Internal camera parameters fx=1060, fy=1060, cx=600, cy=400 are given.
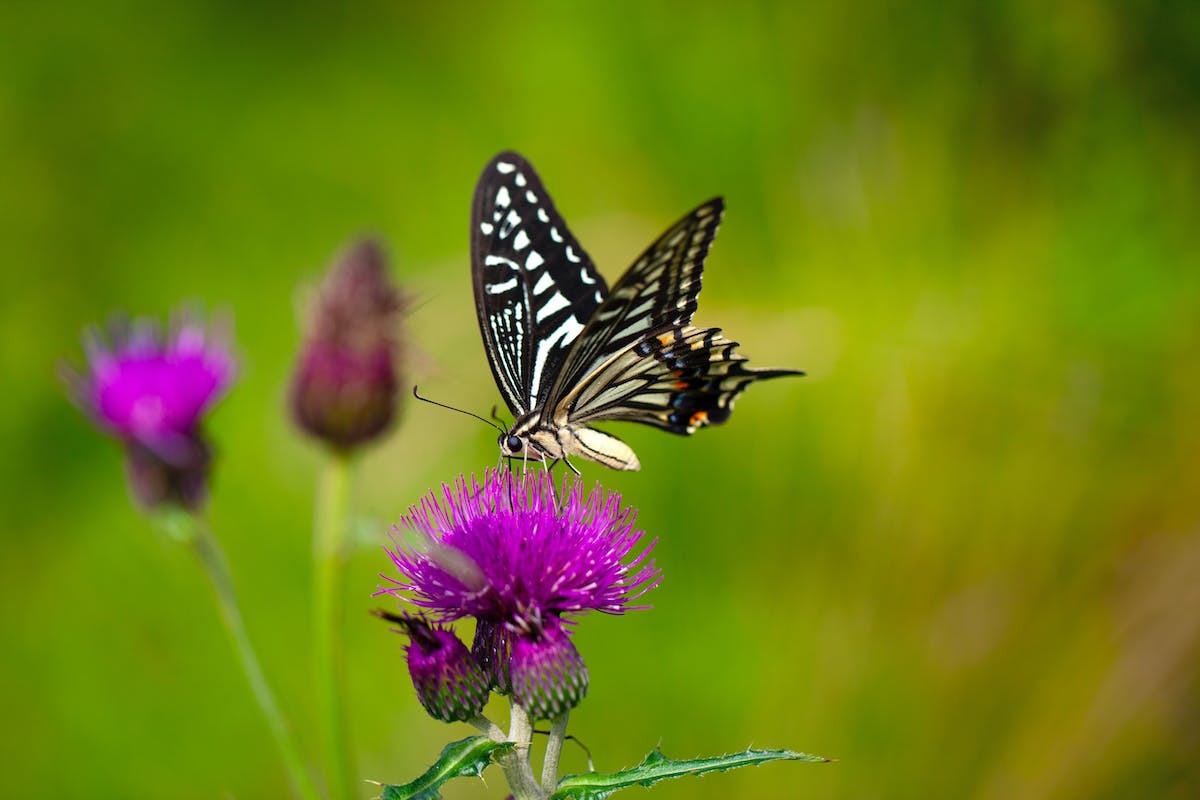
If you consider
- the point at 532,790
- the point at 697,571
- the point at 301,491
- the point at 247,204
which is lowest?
the point at 532,790

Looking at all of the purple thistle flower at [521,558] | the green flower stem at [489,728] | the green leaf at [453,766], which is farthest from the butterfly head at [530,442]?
the green leaf at [453,766]

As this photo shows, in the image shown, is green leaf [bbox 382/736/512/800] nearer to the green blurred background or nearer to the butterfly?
the butterfly

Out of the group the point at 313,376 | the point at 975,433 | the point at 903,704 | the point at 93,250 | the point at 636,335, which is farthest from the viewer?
the point at 93,250

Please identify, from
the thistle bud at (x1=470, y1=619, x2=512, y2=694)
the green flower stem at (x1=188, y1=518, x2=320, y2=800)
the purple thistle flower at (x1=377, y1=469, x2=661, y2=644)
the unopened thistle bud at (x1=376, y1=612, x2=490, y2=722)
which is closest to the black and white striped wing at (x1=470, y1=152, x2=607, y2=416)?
the purple thistle flower at (x1=377, y1=469, x2=661, y2=644)

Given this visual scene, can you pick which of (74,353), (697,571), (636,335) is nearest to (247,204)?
(74,353)

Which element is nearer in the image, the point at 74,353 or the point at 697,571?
the point at 697,571

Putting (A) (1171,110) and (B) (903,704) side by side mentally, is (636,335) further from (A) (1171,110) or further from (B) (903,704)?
(A) (1171,110)
